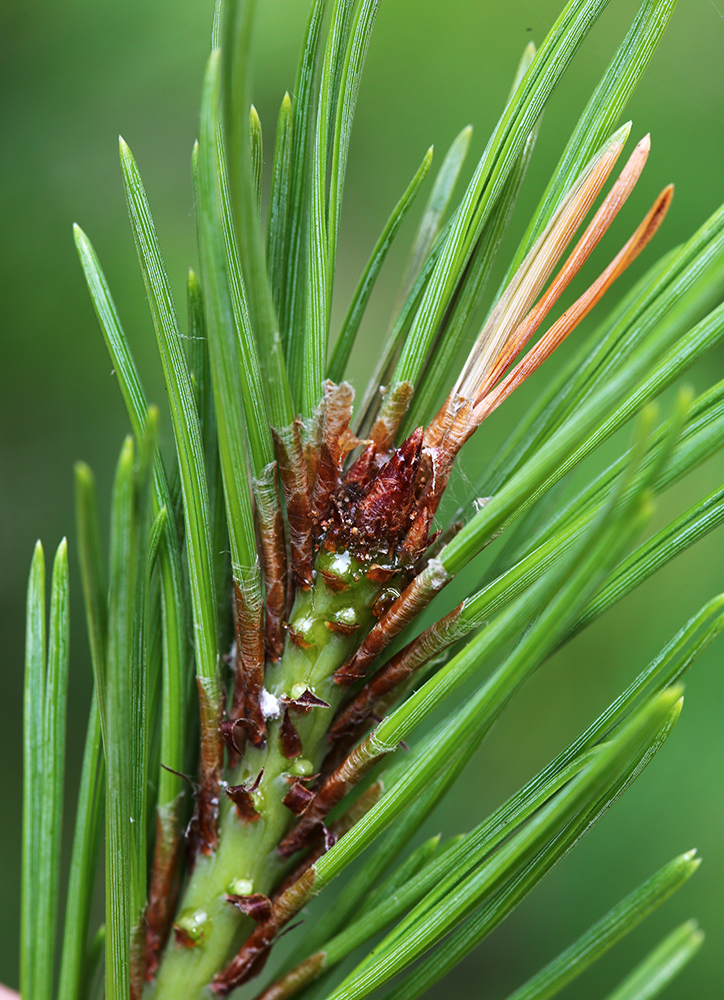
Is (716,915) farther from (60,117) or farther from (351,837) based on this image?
(60,117)

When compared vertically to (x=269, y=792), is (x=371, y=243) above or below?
above

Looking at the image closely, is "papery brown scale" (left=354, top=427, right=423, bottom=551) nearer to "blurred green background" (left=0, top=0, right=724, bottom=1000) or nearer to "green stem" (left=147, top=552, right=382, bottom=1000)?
"green stem" (left=147, top=552, right=382, bottom=1000)

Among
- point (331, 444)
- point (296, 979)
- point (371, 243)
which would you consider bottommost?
point (296, 979)

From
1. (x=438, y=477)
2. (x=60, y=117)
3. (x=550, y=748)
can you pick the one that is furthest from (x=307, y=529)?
(x=60, y=117)

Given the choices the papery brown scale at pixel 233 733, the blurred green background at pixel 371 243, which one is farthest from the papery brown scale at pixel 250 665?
the blurred green background at pixel 371 243

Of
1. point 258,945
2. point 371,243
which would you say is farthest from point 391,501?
point 371,243

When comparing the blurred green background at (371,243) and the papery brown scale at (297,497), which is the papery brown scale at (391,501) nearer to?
the papery brown scale at (297,497)

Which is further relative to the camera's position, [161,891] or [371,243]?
[371,243]

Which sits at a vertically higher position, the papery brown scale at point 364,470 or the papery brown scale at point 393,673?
the papery brown scale at point 364,470

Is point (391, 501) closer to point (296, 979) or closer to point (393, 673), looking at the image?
point (393, 673)
